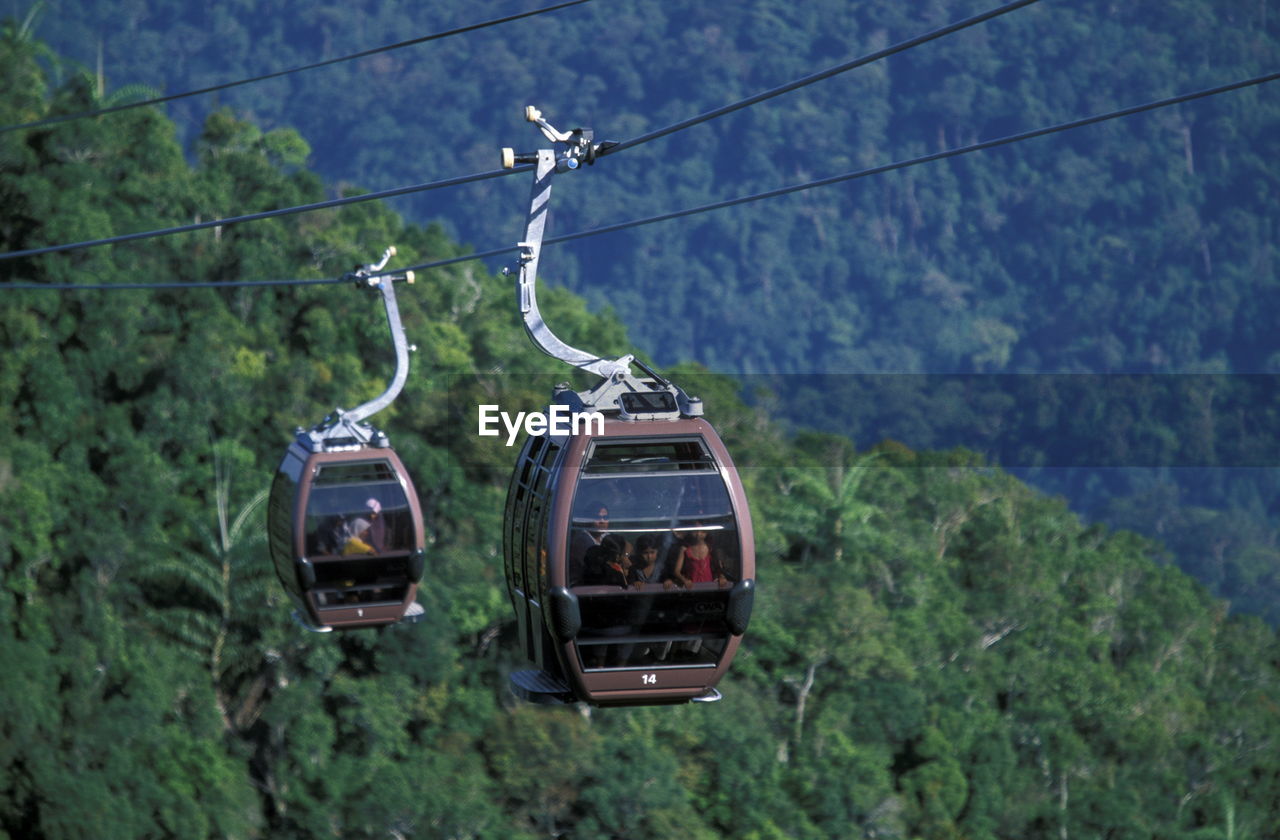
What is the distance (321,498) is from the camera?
16156 millimetres

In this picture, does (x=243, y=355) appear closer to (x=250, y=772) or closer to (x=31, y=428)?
(x=31, y=428)

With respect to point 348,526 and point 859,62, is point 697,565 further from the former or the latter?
point 348,526

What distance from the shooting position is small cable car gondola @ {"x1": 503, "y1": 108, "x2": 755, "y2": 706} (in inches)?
393

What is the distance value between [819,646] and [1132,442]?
2397 inches

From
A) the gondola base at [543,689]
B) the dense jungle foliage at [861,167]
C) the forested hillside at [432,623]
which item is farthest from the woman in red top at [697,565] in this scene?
the dense jungle foliage at [861,167]

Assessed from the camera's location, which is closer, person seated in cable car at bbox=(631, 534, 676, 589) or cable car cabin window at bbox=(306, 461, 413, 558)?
person seated in cable car at bbox=(631, 534, 676, 589)

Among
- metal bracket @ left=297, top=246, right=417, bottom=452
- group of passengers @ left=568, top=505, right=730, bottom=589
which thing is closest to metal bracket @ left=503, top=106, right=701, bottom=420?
group of passengers @ left=568, top=505, right=730, bottom=589

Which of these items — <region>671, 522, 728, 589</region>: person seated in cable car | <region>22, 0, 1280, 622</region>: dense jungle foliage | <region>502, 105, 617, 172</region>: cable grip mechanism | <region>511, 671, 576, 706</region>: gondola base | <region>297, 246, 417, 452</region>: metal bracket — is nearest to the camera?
<region>671, 522, 728, 589</region>: person seated in cable car

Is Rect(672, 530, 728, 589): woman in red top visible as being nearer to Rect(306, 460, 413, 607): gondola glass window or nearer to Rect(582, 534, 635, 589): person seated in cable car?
Rect(582, 534, 635, 589): person seated in cable car

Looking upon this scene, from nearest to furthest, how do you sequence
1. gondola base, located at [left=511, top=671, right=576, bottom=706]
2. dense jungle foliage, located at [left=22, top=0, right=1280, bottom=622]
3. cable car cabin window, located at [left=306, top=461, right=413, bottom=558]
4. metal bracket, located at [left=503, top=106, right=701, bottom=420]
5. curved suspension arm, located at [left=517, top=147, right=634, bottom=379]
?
metal bracket, located at [left=503, top=106, right=701, bottom=420] → curved suspension arm, located at [left=517, top=147, right=634, bottom=379] → gondola base, located at [left=511, top=671, right=576, bottom=706] → cable car cabin window, located at [left=306, top=461, right=413, bottom=558] → dense jungle foliage, located at [left=22, top=0, right=1280, bottom=622]

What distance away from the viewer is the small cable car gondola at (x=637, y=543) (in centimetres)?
998

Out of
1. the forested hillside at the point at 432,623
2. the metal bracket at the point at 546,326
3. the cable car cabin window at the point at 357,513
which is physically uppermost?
the metal bracket at the point at 546,326

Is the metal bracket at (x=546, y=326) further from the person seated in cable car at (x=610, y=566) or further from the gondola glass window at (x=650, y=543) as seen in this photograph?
the person seated in cable car at (x=610, y=566)

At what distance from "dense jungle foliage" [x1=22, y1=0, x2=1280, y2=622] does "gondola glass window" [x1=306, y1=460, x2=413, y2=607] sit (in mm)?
81479
